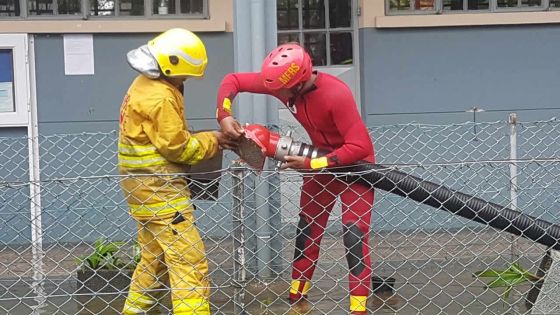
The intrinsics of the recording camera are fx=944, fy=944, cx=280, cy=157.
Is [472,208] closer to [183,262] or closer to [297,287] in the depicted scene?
[297,287]

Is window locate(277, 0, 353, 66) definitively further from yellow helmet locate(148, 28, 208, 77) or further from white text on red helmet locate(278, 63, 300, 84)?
yellow helmet locate(148, 28, 208, 77)

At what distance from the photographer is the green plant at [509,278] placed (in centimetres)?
572

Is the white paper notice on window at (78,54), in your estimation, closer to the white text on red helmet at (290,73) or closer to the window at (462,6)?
the window at (462,6)

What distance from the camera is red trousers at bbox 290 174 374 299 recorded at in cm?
540

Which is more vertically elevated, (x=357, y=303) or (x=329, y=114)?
(x=329, y=114)

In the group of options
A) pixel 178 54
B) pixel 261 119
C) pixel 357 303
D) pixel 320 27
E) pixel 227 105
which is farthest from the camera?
pixel 320 27

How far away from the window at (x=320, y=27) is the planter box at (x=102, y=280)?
3082 millimetres

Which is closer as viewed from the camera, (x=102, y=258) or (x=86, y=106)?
(x=102, y=258)

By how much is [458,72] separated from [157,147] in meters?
4.25

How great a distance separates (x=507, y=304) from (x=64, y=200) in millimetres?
3734

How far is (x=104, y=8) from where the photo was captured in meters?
8.20

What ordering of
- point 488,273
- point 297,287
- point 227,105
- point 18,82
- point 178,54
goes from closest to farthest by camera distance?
point 178,54
point 227,105
point 297,287
point 488,273
point 18,82

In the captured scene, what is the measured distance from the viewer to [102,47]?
8141mm

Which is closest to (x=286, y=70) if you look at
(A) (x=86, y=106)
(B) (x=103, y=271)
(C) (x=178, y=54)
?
(C) (x=178, y=54)
